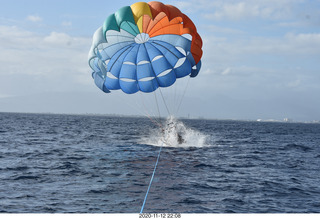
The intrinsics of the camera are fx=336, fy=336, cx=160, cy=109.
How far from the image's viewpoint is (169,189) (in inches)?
538

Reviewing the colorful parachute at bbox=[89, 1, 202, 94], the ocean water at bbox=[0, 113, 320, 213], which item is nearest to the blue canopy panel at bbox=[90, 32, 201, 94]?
the colorful parachute at bbox=[89, 1, 202, 94]

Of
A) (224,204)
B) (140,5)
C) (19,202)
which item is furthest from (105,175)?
(140,5)

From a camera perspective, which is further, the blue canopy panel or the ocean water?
the blue canopy panel

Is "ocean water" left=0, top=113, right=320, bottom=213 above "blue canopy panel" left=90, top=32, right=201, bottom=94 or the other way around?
the other way around

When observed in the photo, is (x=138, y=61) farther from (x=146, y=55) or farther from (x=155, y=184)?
(x=155, y=184)

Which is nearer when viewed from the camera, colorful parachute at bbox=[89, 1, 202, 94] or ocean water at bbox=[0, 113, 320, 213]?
ocean water at bbox=[0, 113, 320, 213]

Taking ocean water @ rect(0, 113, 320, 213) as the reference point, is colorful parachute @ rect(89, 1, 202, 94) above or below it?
above

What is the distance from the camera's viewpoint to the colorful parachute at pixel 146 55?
20.7 meters

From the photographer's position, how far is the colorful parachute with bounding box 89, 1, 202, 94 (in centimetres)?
2069

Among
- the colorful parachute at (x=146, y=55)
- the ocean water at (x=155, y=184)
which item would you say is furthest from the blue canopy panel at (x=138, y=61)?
the ocean water at (x=155, y=184)

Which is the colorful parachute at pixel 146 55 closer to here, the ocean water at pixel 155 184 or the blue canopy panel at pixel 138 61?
the blue canopy panel at pixel 138 61

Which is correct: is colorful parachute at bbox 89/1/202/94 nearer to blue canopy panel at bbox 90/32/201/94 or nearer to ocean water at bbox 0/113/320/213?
blue canopy panel at bbox 90/32/201/94

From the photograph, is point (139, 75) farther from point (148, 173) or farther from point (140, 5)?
point (148, 173)

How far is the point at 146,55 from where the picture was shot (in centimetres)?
2130
